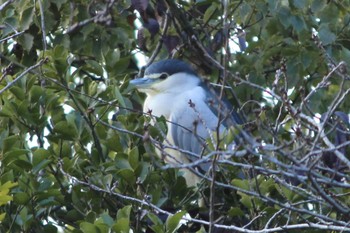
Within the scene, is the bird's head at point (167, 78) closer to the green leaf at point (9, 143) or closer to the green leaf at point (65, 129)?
the green leaf at point (65, 129)

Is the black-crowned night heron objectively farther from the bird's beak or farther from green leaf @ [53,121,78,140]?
green leaf @ [53,121,78,140]

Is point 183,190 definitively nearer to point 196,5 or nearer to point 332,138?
point 332,138

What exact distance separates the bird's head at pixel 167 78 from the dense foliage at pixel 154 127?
308 millimetres

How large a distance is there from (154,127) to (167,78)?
1.69m

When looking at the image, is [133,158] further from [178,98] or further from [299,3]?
[178,98]

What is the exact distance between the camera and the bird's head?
5.38 m

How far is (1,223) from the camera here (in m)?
3.63

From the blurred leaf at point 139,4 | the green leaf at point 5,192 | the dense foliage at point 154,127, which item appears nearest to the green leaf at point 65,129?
the dense foliage at point 154,127

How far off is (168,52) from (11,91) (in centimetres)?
123

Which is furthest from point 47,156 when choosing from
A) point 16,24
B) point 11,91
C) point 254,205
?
point 16,24

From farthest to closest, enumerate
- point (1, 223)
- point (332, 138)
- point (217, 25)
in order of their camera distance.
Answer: point (217, 25) < point (332, 138) < point (1, 223)

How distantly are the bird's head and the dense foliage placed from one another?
0.31 m

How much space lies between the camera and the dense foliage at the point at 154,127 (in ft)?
10.5

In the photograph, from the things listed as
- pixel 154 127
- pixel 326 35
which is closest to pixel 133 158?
pixel 154 127
